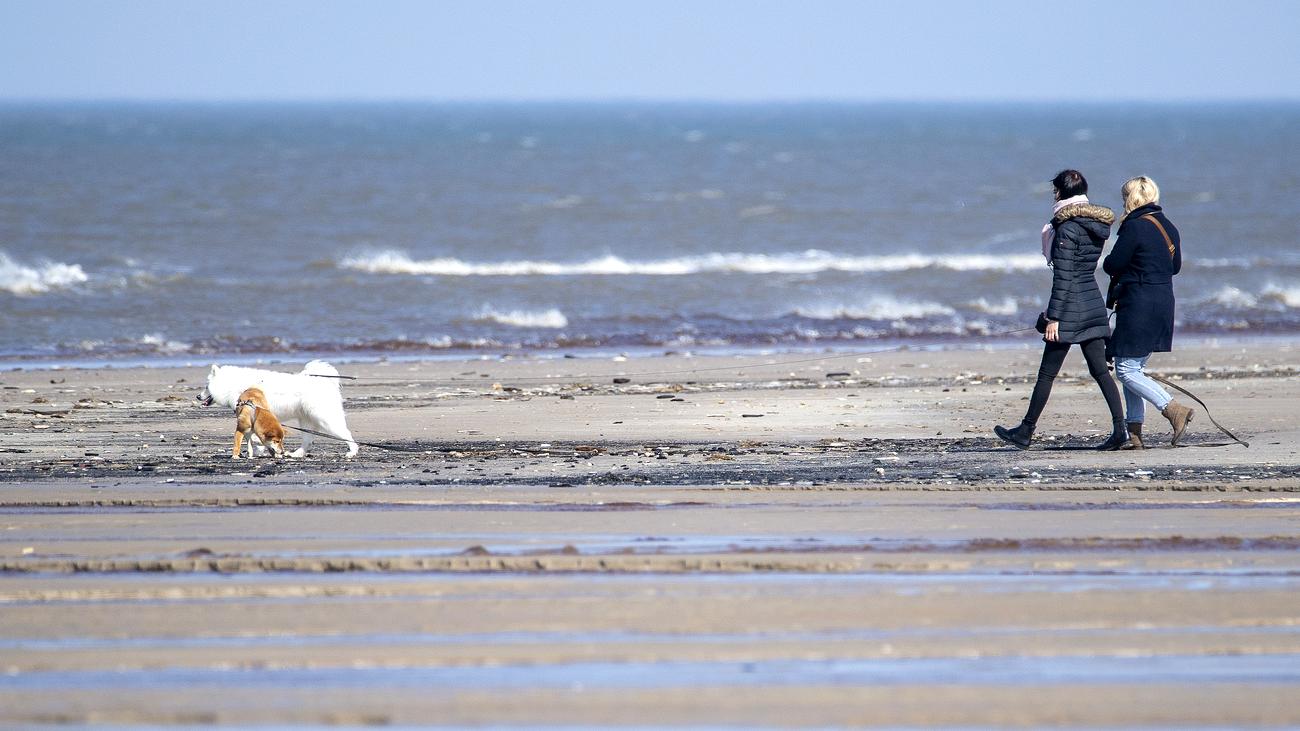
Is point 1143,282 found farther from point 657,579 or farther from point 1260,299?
point 1260,299

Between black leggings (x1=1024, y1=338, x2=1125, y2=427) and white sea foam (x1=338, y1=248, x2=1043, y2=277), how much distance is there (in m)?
14.9

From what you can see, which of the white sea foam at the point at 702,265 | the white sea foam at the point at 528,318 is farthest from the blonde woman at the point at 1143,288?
the white sea foam at the point at 702,265

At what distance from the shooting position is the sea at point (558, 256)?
16.5 metres

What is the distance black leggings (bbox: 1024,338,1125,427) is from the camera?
7.63 m

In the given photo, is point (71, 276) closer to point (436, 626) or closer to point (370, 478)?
point (370, 478)

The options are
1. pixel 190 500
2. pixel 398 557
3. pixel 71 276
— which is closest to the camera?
pixel 398 557

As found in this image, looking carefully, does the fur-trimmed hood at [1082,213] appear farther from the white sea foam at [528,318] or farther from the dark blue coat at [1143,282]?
the white sea foam at [528,318]

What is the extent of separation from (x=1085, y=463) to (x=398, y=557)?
384 cm

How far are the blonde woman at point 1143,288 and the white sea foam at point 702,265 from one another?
1510 cm

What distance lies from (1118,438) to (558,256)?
1870 cm

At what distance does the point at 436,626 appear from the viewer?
14.7 ft

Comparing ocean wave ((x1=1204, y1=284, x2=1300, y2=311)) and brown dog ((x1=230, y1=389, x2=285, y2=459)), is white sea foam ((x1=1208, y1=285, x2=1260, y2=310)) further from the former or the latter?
brown dog ((x1=230, y1=389, x2=285, y2=459))

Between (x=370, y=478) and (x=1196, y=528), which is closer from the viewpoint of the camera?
(x=1196, y=528)

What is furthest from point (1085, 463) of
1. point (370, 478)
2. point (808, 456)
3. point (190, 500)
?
point (190, 500)
